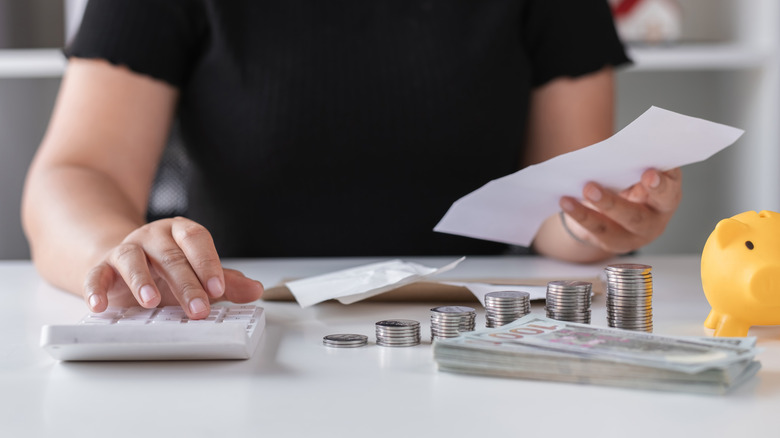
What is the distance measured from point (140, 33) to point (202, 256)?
0.54m

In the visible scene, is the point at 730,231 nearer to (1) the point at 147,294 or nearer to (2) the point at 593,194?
(2) the point at 593,194

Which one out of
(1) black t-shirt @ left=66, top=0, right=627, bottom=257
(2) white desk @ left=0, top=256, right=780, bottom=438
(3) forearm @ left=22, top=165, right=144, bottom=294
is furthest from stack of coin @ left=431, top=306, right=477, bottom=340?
(1) black t-shirt @ left=66, top=0, right=627, bottom=257

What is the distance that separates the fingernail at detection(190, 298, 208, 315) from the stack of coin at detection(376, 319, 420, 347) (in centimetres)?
13

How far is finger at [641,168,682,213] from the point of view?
69cm

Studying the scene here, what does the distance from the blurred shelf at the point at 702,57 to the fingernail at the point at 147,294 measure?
1.53 metres

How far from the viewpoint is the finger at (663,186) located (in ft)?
2.25

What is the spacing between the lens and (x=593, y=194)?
72 centimetres

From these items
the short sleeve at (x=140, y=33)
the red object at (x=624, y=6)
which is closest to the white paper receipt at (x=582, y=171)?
the short sleeve at (x=140, y=33)

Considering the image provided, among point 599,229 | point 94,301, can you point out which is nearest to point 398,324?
point 94,301

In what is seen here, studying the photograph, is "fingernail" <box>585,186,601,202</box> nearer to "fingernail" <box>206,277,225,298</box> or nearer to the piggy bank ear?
the piggy bank ear

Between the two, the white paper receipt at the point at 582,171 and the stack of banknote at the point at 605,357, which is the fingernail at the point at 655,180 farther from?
the stack of banknote at the point at 605,357

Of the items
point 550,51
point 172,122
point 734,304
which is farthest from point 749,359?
point 172,122

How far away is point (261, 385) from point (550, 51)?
82 cm

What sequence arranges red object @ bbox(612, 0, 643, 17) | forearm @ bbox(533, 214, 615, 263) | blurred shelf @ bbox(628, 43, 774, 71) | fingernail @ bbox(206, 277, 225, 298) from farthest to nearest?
red object @ bbox(612, 0, 643, 17) < blurred shelf @ bbox(628, 43, 774, 71) < forearm @ bbox(533, 214, 615, 263) < fingernail @ bbox(206, 277, 225, 298)
